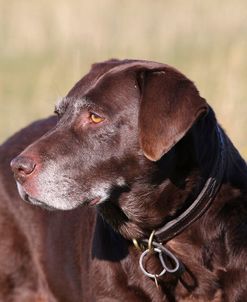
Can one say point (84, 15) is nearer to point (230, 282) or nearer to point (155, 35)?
point (155, 35)

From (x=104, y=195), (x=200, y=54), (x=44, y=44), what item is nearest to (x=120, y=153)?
(x=104, y=195)

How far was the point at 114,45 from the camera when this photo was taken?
13.3 m

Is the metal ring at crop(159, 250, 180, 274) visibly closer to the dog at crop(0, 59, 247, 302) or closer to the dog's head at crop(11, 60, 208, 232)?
the dog at crop(0, 59, 247, 302)

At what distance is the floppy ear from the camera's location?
457 cm

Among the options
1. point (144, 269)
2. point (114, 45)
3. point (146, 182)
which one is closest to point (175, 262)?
point (144, 269)

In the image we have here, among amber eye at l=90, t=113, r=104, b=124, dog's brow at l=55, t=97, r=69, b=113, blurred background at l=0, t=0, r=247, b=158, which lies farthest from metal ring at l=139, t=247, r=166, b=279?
blurred background at l=0, t=0, r=247, b=158

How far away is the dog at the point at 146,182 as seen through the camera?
471 cm

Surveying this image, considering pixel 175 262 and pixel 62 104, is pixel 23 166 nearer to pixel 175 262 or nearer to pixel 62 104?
pixel 62 104

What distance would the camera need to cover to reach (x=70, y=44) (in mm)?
14195

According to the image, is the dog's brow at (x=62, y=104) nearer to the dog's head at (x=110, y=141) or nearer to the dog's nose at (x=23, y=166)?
the dog's head at (x=110, y=141)

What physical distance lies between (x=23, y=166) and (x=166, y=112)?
0.75m

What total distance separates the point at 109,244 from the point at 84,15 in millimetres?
10230

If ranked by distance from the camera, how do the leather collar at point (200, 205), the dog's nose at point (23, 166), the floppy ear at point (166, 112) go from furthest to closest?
the leather collar at point (200, 205), the dog's nose at point (23, 166), the floppy ear at point (166, 112)

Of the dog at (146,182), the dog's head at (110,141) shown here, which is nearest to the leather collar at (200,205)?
the dog at (146,182)
